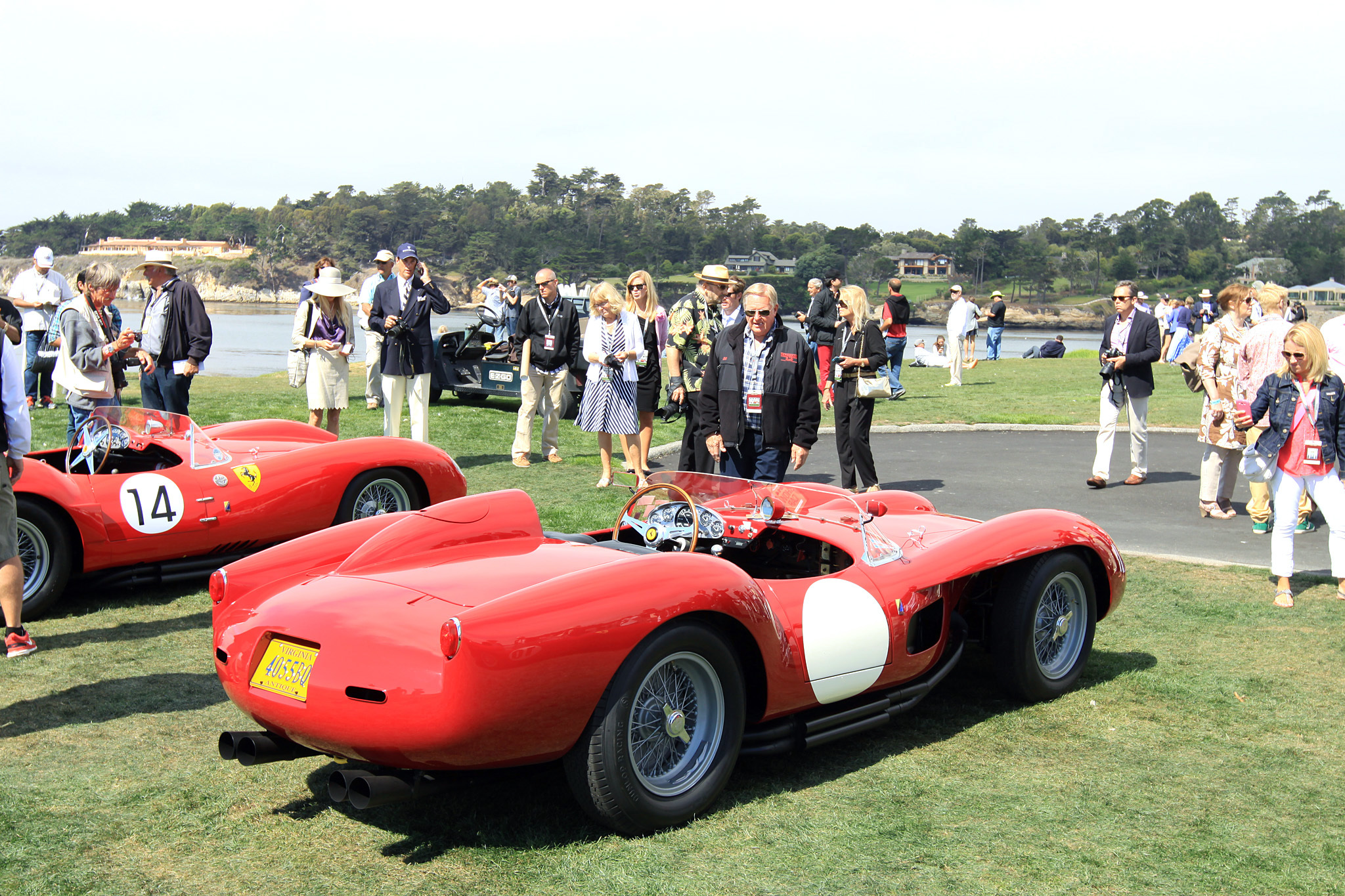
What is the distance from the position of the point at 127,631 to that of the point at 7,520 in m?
0.99

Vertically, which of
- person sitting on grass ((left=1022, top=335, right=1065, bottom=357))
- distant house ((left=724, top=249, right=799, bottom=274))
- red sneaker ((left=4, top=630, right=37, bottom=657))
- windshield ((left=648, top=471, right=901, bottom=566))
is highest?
distant house ((left=724, top=249, right=799, bottom=274))

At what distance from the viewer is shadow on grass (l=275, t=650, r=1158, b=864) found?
11.9 ft

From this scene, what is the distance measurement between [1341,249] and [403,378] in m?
162

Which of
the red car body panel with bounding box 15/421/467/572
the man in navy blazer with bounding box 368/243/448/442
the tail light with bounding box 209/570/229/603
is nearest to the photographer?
the tail light with bounding box 209/570/229/603

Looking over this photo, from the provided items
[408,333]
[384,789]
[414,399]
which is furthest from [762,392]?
[414,399]

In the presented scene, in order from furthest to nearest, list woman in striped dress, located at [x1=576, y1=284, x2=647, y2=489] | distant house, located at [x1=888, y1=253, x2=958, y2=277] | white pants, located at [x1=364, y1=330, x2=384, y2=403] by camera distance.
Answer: distant house, located at [x1=888, y1=253, x2=958, y2=277], white pants, located at [x1=364, y1=330, x2=384, y2=403], woman in striped dress, located at [x1=576, y1=284, x2=647, y2=489]

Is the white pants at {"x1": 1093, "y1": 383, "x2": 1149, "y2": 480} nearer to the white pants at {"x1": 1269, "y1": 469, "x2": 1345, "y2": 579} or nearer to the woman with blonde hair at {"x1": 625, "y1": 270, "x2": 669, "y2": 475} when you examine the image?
the white pants at {"x1": 1269, "y1": 469, "x2": 1345, "y2": 579}

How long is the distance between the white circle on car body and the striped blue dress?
597 centimetres

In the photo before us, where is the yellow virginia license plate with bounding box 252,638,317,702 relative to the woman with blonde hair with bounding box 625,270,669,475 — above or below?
below

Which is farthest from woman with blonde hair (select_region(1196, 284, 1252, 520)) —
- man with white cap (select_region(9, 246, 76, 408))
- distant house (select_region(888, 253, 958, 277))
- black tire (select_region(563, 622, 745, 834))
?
distant house (select_region(888, 253, 958, 277))

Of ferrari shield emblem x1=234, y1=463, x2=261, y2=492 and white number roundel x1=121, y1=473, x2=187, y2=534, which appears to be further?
ferrari shield emblem x1=234, y1=463, x2=261, y2=492

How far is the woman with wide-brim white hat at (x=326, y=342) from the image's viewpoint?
1051 cm

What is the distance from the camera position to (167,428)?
22.8 ft

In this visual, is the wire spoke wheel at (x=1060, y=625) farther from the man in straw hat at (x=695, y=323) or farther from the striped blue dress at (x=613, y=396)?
the striped blue dress at (x=613, y=396)
